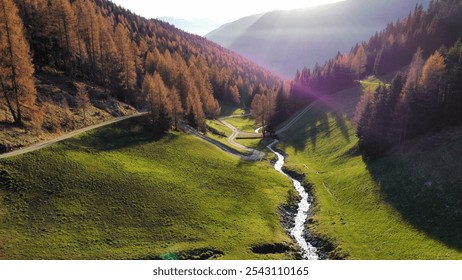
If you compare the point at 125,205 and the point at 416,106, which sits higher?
the point at 416,106

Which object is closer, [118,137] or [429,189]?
[429,189]

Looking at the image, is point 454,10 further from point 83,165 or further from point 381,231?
point 83,165

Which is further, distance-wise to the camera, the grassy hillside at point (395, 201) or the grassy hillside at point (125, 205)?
the grassy hillside at point (395, 201)

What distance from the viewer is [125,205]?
160 ft

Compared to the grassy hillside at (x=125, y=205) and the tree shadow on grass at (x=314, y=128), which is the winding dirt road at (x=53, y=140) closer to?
the grassy hillside at (x=125, y=205)

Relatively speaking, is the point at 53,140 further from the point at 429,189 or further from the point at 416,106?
the point at 416,106

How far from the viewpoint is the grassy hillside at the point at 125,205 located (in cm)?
3903

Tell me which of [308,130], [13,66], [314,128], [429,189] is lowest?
[429,189]

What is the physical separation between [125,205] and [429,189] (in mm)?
51151

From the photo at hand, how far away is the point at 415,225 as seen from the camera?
4562cm

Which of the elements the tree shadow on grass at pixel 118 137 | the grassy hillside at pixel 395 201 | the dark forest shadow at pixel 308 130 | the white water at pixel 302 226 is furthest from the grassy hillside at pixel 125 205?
the dark forest shadow at pixel 308 130

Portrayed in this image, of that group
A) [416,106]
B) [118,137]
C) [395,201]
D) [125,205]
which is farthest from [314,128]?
[125,205]

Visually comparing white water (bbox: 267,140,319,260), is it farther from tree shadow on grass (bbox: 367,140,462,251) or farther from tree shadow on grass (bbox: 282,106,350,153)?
tree shadow on grass (bbox: 282,106,350,153)
